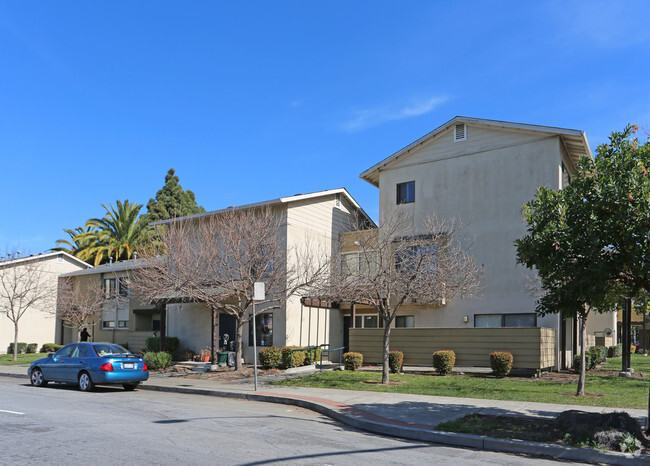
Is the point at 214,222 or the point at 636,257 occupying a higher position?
the point at 214,222

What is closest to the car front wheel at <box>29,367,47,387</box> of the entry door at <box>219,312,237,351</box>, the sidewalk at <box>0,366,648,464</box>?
the sidewalk at <box>0,366,648,464</box>

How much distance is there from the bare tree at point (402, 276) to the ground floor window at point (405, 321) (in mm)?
1816

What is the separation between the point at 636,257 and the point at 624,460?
291 centimetres

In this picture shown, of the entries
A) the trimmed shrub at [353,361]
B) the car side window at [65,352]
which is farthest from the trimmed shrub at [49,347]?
the trimmed shrub at [353,361]

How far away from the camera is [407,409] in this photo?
12.2 metres

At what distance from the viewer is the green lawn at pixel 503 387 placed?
535 inches

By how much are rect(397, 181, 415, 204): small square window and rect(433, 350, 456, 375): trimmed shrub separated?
313 inches

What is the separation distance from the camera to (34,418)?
35.7 ft

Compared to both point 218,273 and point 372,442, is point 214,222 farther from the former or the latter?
point 372,442

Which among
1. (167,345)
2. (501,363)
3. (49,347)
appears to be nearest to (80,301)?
(49,347)

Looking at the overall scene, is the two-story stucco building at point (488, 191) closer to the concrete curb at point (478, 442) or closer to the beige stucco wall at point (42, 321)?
the concrete curb at point (478, 442)

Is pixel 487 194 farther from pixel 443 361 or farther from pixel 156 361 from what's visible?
pixel 156 361

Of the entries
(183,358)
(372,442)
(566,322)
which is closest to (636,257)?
(372,442)

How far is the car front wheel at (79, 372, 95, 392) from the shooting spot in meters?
16.8
